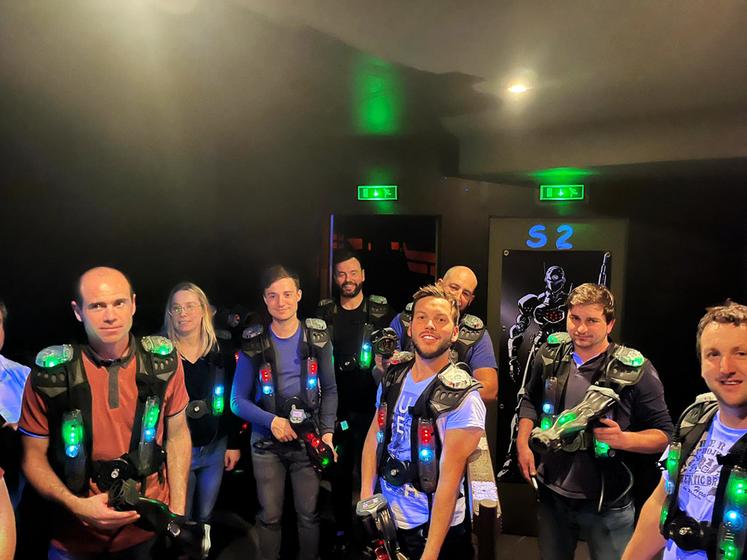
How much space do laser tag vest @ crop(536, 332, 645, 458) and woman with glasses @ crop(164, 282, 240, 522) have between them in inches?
90.8

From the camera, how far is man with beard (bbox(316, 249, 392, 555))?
480cm

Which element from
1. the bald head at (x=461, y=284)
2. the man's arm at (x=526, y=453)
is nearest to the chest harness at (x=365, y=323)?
the bald head at (x=461, y=284)

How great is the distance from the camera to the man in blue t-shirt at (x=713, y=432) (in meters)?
1.97

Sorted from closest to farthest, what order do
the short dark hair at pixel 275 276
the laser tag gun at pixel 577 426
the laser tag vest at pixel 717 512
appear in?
1. the laser tag vest at pixel 717 512
2. the laser tag gun at pixel 577 426
3. the short dark hair at pixel 275 276

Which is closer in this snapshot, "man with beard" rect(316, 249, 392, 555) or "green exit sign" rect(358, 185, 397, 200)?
"man with beard" rect(316, 249, 392, 555)

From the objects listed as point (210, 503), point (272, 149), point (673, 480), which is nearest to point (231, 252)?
point (272, 149)

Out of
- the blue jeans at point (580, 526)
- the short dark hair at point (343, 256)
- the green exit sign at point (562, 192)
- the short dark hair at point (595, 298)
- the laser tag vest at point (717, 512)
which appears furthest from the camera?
the short dark hair at point (343, 256)

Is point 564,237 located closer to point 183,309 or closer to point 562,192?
point 562,192

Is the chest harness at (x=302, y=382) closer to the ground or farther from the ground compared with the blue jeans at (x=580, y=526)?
Answer: farther from the ground

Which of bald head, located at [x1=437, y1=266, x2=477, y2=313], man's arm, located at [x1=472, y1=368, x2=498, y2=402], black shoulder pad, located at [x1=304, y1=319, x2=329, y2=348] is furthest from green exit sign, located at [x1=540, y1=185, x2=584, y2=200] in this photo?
black shoulder pad, located at [x1=304, y1=319, x2=329, y2=348]

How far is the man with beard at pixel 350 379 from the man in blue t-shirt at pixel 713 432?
2921 millimetres

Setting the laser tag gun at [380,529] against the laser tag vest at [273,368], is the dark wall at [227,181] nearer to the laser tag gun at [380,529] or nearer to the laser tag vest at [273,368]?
the laser tag vest at [273,368]

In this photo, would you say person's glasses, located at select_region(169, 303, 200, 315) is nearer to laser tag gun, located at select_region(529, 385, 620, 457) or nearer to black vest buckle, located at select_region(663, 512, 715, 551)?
laser tag gun, located at select_region(529, 385, 620, 457)

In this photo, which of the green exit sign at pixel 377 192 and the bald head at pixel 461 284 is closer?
the bald head at pixel 461 284
